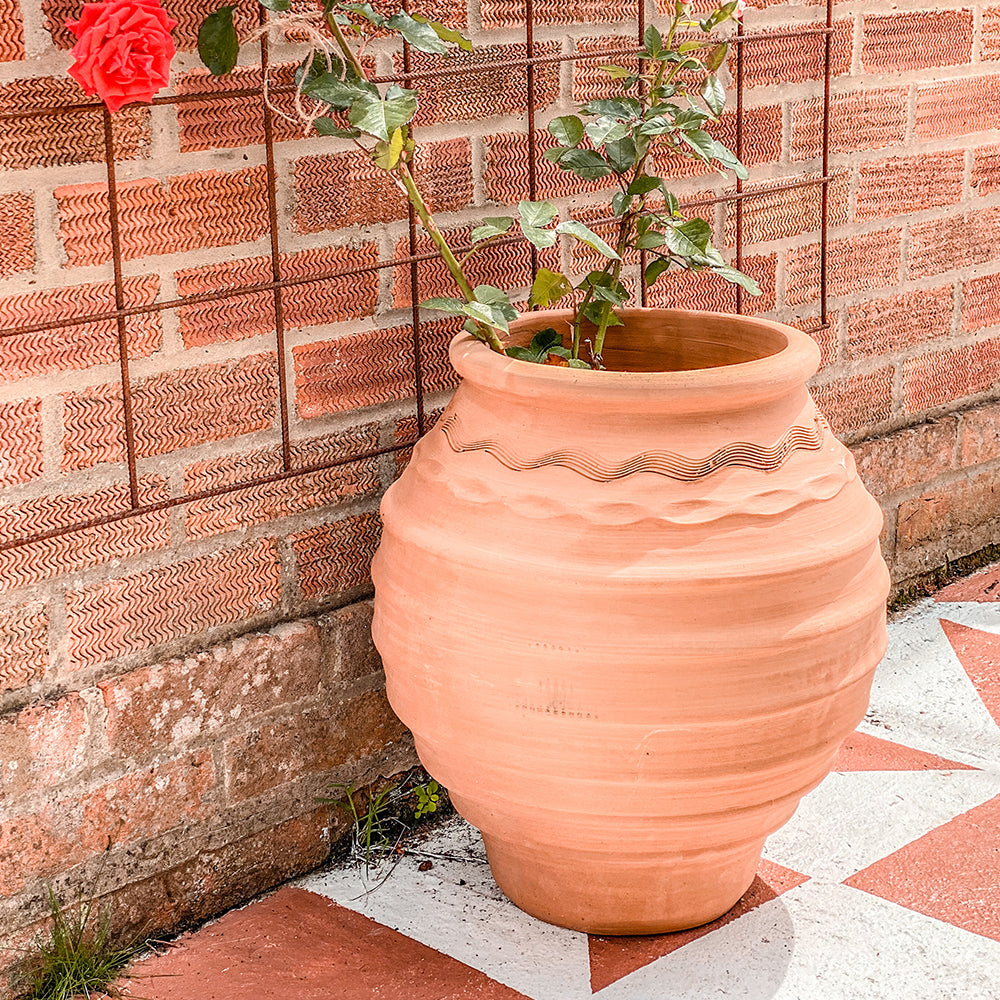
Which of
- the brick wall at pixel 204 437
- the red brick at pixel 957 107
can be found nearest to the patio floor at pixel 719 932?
the brick wall at pixel 204 437

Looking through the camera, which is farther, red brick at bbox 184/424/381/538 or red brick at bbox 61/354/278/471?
red brick at bbox 184/424/381/538

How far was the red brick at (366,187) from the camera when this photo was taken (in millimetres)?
1803

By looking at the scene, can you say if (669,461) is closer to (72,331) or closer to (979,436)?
(72,331)

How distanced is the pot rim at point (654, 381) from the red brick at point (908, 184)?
101 centimetres

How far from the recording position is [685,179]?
226 centimetres

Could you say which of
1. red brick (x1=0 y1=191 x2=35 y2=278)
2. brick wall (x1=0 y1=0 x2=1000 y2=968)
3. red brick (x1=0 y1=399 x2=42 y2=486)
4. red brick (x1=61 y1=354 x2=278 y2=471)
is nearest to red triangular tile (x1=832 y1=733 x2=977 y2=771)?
brick wall (x1=0 y1=0 x2=1000 y2=968)

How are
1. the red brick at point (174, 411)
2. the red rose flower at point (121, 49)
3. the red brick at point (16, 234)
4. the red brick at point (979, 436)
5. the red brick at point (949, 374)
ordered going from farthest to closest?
1. the red brick at point (979, 436)
2. the red brick at point (949, 374)
3. the red brick at point (174, 411)
4. the red brick at point (16, 234)
5. the red rose flower at point (121, 49)

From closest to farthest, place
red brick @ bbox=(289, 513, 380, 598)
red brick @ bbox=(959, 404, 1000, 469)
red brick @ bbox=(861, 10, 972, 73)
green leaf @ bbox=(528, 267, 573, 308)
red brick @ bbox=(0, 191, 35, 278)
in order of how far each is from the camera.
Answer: red brick @ bbox=(0, 191, 35, 278) < green leaf @ bbox=(528, 267, 573, 308) < red brick @ bbox=(289, 513, 380, 598) < red brick @ bbox=(861, 10, 972, 73) < red brick @ bbox=(959, 404, 1000, 469)

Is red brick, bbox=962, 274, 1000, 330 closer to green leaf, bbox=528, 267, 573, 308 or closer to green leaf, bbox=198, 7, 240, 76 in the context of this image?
green leaf, bbox=528, 267, 573, 308

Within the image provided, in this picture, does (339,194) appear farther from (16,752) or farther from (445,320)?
(16,752)

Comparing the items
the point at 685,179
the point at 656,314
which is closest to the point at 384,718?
the point at 656,314

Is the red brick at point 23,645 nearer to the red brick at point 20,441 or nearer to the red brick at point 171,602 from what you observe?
the red brick at point 171,602

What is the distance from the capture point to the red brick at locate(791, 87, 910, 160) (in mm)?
2424

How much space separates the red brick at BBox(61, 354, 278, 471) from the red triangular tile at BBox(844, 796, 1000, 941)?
967 mm
